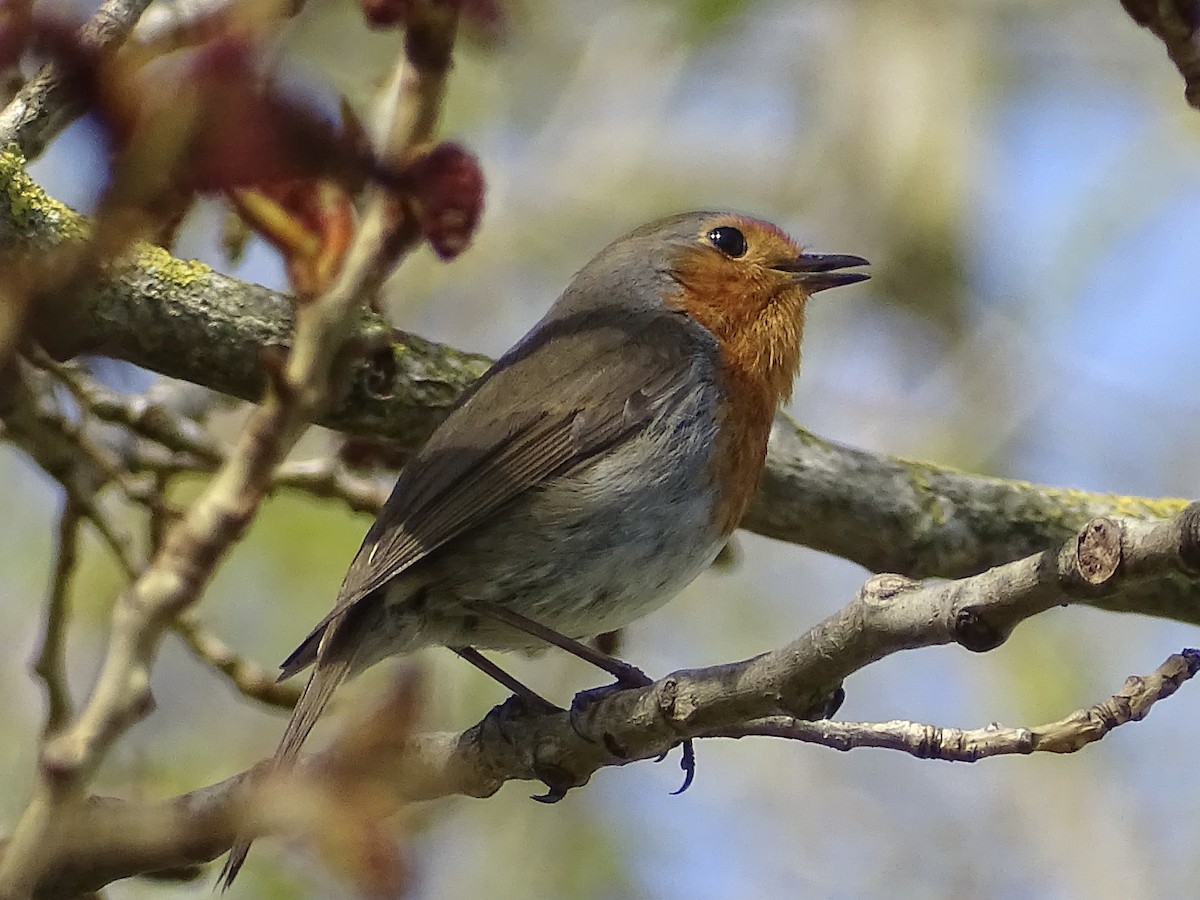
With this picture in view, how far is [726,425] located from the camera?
3.96m

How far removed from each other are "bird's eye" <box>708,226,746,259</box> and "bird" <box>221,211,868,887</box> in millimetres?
529

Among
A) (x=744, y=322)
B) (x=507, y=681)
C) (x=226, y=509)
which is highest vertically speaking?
(x=744, y=322)

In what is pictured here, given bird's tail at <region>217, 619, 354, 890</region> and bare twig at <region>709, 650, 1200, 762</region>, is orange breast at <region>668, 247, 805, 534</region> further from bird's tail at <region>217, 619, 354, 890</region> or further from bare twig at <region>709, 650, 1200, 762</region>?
bare twig at <region>709, 650, 1200, 762</region>

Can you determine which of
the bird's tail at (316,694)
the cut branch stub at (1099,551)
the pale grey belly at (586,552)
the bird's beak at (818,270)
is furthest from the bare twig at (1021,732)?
the bird's beak at (818,270)

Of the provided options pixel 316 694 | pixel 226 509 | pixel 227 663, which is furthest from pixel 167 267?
pixel 226 509

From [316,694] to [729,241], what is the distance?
79.9 inches

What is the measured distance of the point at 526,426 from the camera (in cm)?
395

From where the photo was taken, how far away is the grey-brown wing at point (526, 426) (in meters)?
3.67

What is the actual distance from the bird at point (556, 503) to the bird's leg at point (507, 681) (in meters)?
0.02

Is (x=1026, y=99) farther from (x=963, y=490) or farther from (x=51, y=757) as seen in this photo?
(x=51, y=757)

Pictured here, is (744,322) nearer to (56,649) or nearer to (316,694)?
(316,694)

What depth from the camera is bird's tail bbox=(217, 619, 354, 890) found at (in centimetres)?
302

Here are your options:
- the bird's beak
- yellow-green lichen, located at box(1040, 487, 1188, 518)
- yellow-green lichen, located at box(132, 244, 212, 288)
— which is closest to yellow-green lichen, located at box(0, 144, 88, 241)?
yellow-green lichen, located at box(132, 244, 212, 288)

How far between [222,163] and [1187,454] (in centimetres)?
695
